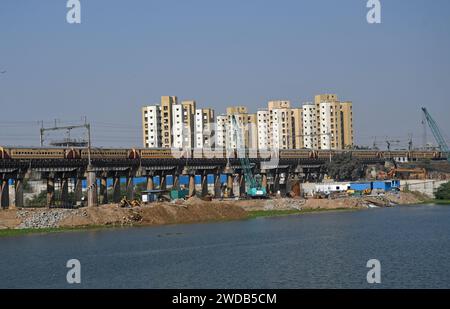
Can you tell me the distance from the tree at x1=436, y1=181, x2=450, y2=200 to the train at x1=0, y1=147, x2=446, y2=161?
27.0 metres

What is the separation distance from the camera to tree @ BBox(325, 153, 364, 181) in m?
133

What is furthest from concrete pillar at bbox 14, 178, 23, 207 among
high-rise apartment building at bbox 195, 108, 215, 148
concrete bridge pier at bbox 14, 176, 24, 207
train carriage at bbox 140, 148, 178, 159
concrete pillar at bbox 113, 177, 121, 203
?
high-rise apartment building at bbox 195, 108, 215, 148

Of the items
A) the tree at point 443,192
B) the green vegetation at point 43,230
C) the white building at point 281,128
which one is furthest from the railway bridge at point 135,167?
the white building at point 281,128

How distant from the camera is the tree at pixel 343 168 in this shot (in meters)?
133

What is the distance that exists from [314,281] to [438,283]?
5.59 metres

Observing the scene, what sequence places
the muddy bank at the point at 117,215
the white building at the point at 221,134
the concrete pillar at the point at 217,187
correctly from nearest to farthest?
the muddy bank at the point at 117,215, the concrete pillar at the point at 217,187, the white building at the point at 221,134

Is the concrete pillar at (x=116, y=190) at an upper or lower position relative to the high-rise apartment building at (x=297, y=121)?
lower

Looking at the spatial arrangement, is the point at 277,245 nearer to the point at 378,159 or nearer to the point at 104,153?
the point at 104,153

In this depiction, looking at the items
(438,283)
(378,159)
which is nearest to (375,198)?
(378,159)

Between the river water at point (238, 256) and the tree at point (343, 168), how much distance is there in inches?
2467

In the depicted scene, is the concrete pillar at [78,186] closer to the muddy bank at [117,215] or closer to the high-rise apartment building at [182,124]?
the muddy bank at [117,215]

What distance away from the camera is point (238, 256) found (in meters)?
46.0

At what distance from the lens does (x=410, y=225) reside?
66812 mm

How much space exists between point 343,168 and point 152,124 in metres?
60.0
